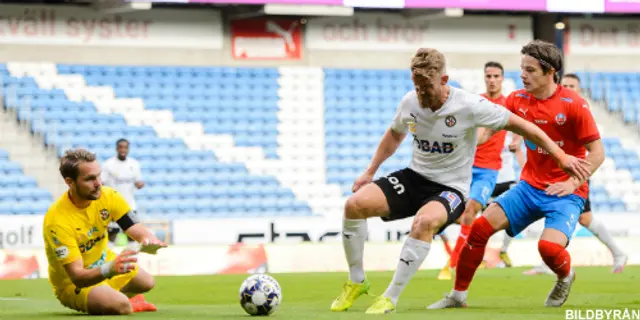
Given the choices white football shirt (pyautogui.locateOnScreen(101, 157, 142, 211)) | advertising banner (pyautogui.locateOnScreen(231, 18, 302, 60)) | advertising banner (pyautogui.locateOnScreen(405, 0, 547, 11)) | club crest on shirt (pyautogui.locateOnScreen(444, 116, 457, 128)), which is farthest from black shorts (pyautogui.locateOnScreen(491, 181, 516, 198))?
advertising banner (pyautogui.locateOnScreen(231, 18, 302, 60))

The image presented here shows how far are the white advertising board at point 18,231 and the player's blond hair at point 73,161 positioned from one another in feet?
35.4

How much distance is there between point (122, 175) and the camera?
61.9 feet

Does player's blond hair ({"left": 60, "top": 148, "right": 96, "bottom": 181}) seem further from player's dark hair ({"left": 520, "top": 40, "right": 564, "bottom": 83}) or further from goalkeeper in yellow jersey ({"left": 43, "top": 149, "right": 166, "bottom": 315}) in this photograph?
player's dark hair ({"left": 520, "top": 40, "right": 564, "bottom": 83})

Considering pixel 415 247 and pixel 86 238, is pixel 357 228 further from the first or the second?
pixel 86 238

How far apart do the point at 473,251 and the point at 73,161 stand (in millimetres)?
3145

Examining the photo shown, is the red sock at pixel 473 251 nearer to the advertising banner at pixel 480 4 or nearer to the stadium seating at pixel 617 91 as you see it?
the advertising banner at pixel 480 4

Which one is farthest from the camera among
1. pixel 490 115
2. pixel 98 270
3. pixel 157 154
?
pixel 157 154


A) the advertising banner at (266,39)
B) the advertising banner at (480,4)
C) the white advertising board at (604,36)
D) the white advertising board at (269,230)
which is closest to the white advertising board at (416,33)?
the advertising banner at (266,39)

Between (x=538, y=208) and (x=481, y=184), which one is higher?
(x=538, y=208)

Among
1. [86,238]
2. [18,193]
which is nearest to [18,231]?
[18,193]

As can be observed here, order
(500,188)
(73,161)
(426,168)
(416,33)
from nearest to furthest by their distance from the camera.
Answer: (73,161)
(426,168)
(500,188)
(416,33)

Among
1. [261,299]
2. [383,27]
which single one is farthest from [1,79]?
[261,299]

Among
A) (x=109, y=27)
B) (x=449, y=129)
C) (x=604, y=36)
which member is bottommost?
(x=449, y=129)

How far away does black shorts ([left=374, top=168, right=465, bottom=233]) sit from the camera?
8.29 meters
